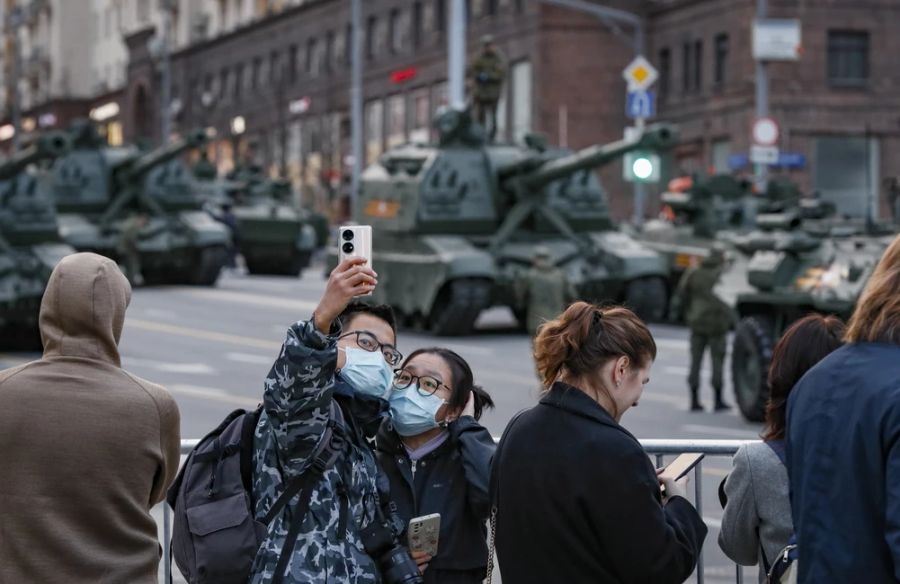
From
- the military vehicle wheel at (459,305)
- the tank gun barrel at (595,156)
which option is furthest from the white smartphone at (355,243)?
the military vehicle wheel at (459,305)

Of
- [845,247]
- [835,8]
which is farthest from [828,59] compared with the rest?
[845,247]

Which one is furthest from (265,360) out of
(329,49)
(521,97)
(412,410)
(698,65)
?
(329,49)

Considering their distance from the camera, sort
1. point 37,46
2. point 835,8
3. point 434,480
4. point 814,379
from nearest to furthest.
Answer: point 814,379 → point 434,480 → point 835,8 → point 37,46

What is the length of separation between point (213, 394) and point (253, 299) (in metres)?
15.2

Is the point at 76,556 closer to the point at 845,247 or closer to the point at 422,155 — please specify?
the point at 845,247

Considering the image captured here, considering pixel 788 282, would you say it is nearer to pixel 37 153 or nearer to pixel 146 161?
pixel 37 153

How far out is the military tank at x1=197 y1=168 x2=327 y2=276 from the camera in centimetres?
4078

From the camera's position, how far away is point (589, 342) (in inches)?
211

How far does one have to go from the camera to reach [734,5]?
49.7 meters

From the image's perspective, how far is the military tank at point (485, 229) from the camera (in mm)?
27266

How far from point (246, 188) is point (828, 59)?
15704 millimetres

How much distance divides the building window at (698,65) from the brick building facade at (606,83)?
3cm

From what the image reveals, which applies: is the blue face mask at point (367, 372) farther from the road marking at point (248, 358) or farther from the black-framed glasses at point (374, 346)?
the road marking at point (248, 358)

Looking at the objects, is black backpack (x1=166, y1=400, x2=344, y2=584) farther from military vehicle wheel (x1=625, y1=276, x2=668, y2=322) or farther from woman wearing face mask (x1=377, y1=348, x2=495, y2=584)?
military vehicle wheel (x1=625, y1=276, x2=668, y2=322)
